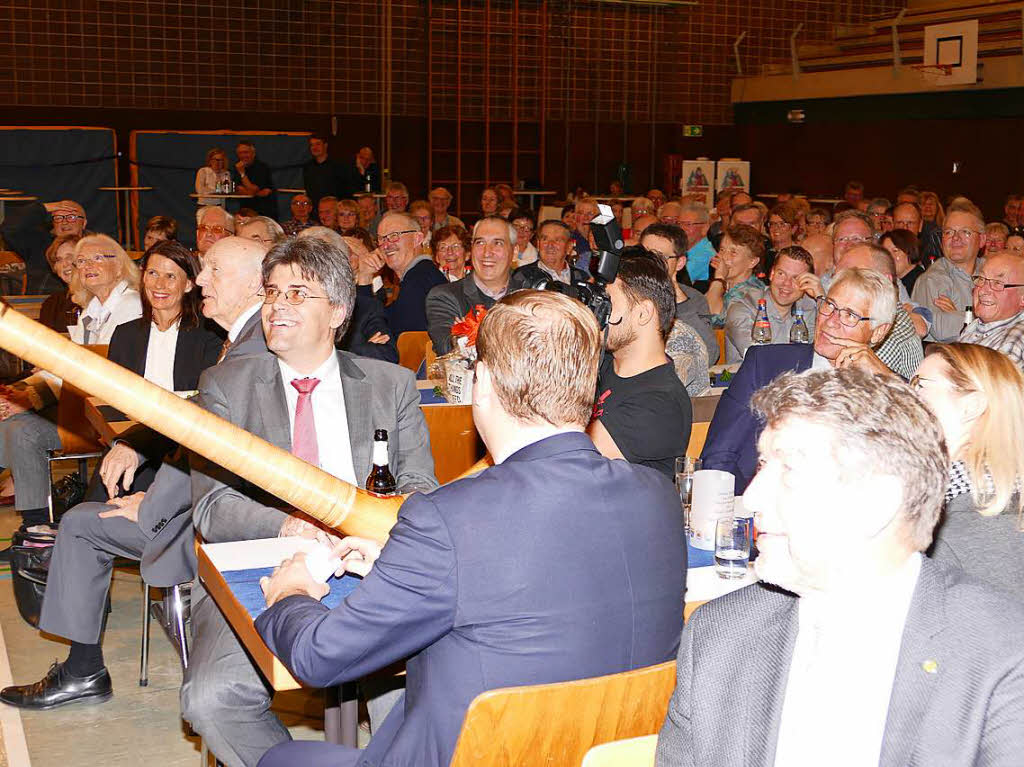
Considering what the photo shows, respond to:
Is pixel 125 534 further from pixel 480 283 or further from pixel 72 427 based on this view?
pixel 480 283

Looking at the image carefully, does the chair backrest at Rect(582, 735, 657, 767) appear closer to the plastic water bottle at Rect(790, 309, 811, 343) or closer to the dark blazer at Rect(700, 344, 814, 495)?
the dark blazer at Rect(700, 344, 814, 495)

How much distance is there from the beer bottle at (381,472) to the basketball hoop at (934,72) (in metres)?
14.4

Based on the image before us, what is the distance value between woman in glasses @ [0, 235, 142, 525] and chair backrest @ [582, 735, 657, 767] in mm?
3453

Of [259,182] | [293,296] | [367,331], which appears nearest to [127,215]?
[259,182]

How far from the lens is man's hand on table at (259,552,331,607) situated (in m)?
2.04

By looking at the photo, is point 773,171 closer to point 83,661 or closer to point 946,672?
point 83,661

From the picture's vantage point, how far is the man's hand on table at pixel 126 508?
134 inches

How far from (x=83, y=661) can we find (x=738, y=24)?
17.5m

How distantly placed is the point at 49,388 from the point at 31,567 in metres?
0.89

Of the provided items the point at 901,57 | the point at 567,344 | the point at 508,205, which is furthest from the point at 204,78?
the point at 567,344

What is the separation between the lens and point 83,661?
138 inches

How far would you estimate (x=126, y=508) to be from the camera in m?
3.42

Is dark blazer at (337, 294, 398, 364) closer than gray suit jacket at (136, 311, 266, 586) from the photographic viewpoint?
No

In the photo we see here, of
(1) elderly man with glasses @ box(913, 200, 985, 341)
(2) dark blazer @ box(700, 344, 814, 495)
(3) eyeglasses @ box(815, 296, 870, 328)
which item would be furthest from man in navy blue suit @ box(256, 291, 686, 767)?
(1) elderly man with glasses @ box(913, 200, 985, 341)
